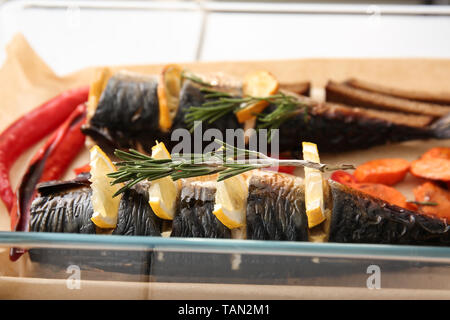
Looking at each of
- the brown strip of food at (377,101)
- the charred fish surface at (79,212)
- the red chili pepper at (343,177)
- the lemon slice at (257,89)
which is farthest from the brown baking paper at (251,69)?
the red chili pepper at (343,177)

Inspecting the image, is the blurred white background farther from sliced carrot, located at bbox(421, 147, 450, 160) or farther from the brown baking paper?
sliced carrot, located at bbox(421, 147, 450, 160)

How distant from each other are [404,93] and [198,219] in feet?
5.41

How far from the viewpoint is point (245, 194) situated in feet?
5.58

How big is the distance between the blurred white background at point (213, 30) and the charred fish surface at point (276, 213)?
1820 mm

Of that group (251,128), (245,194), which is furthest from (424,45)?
(245,194)

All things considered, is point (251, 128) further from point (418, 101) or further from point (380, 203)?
point (418, 101)

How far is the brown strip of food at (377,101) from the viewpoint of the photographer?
2.61m

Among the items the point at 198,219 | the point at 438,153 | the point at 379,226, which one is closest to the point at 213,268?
the point at 198,219

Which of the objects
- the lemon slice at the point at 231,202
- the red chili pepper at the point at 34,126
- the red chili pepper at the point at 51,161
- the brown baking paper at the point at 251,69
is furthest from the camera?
the brown baking paper at the point at 251,69

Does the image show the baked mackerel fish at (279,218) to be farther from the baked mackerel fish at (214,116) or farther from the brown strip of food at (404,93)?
the brown strip of food at (404,93)

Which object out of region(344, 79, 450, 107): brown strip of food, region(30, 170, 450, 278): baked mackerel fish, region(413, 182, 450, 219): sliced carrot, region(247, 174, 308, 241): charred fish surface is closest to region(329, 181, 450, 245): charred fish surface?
region(30, 170, 450, 278): baked mackerel fish

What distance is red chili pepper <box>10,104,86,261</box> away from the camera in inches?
87.7

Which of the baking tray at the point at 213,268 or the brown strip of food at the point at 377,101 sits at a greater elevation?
the brown strip of food at the point at 377,101

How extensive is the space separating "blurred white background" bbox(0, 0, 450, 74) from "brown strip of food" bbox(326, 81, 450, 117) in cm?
76
